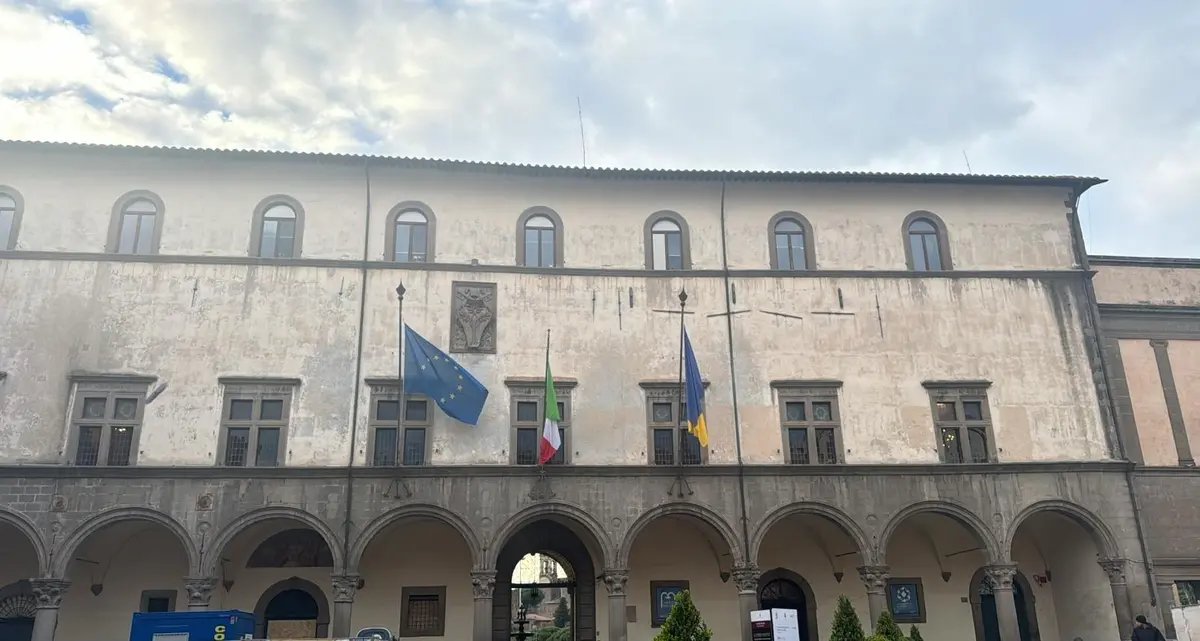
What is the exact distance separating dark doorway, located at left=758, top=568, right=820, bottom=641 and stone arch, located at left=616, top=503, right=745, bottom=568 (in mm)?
2571

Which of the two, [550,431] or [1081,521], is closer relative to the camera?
[550,431]

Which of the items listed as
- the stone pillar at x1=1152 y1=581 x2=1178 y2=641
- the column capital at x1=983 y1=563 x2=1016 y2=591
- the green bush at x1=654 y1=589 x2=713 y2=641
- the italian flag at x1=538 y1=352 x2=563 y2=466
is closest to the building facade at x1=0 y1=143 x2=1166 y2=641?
the column capital at x1=983 y1=563 x2=1016 y2=591

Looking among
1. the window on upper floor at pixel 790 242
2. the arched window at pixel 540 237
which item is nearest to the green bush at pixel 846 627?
the window on upper floor at pixel 790 242

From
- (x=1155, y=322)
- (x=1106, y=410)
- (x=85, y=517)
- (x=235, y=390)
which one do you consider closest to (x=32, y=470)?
(x=85, y=517)

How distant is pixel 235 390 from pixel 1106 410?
21143 mm

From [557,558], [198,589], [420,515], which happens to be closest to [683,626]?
[420,515]

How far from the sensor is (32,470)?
19250 millimetres

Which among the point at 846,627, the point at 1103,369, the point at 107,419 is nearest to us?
the point at 846,627

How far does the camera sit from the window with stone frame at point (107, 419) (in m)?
19.8

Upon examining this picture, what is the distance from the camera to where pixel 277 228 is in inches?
869

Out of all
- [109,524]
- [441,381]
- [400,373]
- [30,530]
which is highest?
[400,373]

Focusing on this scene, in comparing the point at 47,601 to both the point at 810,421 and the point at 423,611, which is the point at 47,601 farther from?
the point at 810,421

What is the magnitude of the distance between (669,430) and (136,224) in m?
13.8

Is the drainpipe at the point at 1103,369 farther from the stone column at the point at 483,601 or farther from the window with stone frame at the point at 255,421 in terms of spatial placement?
the window with stone frame at the point at 255,421
